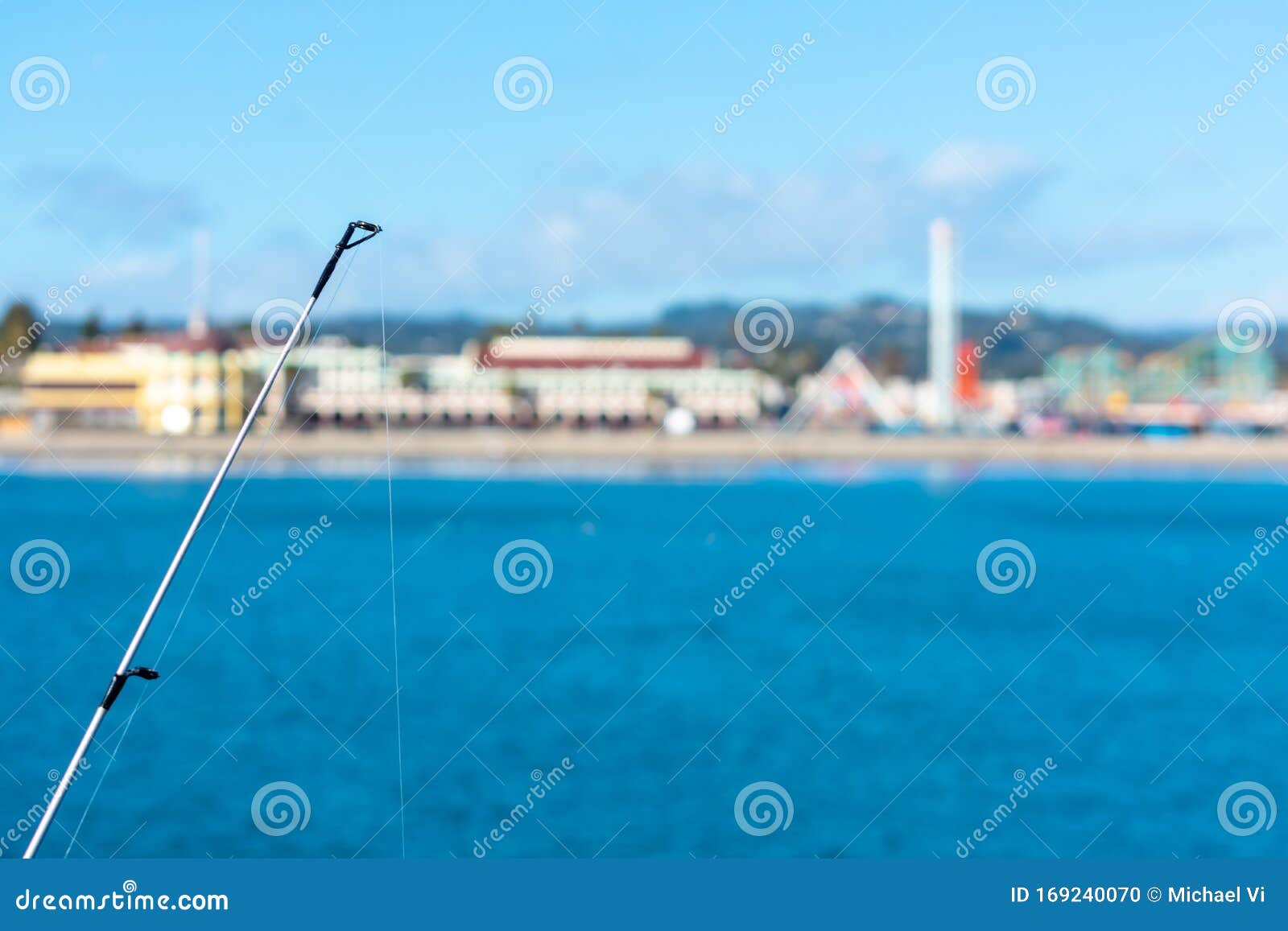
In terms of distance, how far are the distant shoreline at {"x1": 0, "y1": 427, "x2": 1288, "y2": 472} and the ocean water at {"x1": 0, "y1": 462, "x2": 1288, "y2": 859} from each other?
55207 mm

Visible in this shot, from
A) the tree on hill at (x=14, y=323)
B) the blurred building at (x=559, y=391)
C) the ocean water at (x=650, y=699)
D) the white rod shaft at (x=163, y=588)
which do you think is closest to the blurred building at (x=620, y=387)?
the blurred building at (x=559, y=391)

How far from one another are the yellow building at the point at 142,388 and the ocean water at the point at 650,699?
65099 mm

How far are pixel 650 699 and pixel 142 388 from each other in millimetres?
104341

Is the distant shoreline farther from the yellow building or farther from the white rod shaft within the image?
the white rod shaft

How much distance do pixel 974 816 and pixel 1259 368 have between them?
187 meters

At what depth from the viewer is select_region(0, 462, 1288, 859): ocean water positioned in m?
15.0

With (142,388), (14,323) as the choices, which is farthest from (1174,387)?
(14,323)

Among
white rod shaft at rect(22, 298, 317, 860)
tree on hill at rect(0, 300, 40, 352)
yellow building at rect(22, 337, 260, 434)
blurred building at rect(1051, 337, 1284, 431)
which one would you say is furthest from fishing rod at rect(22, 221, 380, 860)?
blurred building at rect(1051, 337, 1284, 431)

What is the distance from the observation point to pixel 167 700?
2038 cm

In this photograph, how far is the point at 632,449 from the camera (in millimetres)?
110250

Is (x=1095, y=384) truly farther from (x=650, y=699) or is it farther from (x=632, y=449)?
(x=650, y=699)

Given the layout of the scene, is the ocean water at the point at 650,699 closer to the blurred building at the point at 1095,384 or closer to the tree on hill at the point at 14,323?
the tree on hill at the point at 14,323

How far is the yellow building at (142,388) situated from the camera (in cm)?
11250

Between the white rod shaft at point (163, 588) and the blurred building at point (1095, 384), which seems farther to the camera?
the blurred building at point (1095, 384)
